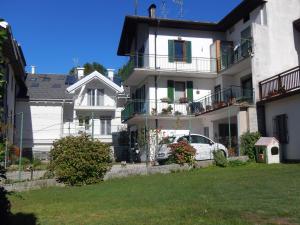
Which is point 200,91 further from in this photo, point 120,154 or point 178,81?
point 120,154

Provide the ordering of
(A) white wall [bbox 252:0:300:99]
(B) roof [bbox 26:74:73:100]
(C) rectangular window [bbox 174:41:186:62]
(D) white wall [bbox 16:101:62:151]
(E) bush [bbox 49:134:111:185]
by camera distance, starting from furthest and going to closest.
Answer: (B) roof [bbox 26:74:73:100], (D) white wall [bbox 16:101:62:151], (C) rectangular window [bbox 174:41:186:62], (A) white wall [bbox 252:0:300:99], (E) bush [bbox 49:134:111:185]

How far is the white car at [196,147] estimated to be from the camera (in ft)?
69.6

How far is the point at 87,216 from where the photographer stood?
8.38 meters

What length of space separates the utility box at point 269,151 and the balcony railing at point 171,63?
11.4 metres

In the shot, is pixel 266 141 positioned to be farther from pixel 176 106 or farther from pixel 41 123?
pixel 41 123

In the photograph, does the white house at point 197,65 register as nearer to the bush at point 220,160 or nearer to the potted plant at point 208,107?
the potted plant at point 208,107

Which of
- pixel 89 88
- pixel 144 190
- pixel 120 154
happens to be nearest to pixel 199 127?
pixel 120 154

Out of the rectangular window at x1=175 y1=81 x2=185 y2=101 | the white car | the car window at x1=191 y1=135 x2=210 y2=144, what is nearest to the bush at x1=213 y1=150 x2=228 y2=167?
the white car

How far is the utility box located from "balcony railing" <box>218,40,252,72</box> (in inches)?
275

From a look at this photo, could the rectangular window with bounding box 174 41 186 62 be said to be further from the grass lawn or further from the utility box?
the grass lawn

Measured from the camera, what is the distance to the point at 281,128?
854 inches

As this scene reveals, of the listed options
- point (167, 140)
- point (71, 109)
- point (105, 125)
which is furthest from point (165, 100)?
point (71, 109)

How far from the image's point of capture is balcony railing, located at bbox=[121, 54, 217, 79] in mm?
30219

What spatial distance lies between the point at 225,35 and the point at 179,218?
26.4 m
